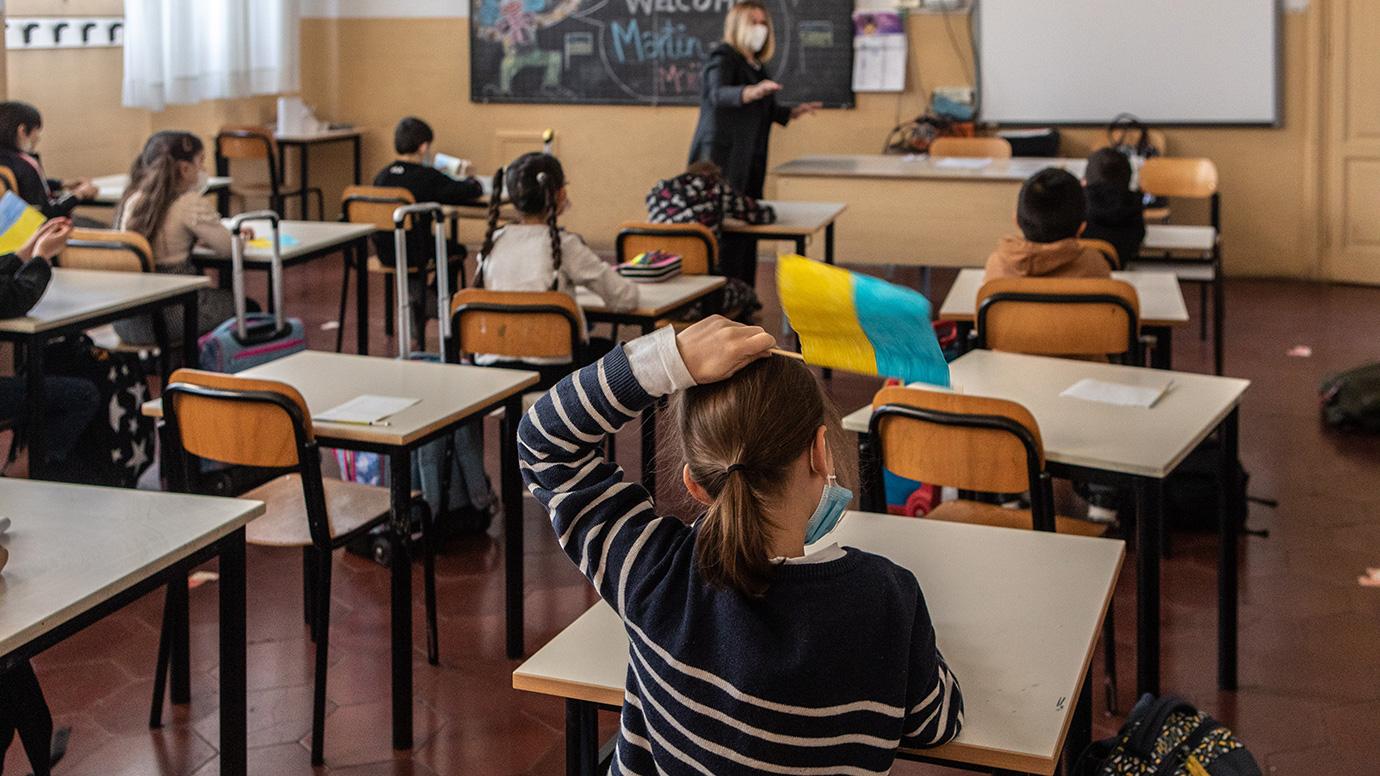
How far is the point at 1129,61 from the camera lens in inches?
322

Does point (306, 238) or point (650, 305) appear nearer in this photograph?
point (650, 305)

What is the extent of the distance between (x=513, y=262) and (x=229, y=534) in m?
2.06

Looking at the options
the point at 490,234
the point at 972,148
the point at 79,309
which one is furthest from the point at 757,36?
the point at 79,309

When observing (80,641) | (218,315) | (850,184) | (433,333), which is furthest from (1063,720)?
(433,333)

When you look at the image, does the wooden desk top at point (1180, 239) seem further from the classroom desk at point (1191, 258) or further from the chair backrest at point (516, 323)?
the chair backrest at point (516, 323)

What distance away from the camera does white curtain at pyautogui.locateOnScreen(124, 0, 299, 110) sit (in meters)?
7.91

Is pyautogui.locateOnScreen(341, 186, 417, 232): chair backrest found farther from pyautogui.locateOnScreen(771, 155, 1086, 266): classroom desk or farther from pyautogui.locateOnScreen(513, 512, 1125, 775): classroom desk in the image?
pyautogui.locateOnScreen(513, 512, 1125, 775): classroom desk

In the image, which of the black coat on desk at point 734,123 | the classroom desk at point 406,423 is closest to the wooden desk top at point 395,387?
the classroom desk at point 406,423

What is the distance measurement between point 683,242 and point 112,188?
3.13 meters

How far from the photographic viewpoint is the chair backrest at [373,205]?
6.13 metres

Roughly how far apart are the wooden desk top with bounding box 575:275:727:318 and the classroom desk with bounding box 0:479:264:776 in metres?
2.10

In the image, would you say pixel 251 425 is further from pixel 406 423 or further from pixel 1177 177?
pixel 1177 177

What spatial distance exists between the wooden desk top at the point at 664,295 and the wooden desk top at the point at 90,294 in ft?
3.76

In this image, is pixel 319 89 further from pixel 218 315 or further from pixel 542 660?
pixel 542 660
